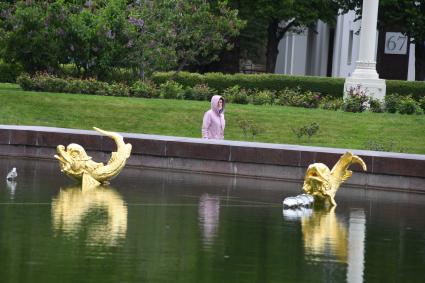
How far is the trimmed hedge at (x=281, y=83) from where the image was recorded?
127 ft

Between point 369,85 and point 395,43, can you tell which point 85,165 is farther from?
point 395,43

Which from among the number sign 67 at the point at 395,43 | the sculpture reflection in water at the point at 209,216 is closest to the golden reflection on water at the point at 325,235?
the sculpture reflection in water at the point at 209,216

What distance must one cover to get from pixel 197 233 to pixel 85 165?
4458 mm

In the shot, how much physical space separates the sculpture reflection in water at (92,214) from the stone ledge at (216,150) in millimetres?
3220

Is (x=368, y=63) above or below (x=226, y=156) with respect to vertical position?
above

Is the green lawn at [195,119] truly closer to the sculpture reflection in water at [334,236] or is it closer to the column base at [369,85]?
the column base at [369,85]

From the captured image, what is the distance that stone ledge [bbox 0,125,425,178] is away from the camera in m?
19.0

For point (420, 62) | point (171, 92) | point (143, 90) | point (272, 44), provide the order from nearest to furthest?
point (143, 90), point (171, 92), point (420, 62), point (272, 44)

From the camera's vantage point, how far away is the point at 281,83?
134 ft

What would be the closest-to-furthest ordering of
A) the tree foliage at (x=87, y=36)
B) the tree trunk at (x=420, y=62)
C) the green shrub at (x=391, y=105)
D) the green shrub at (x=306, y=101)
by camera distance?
the green shrub at (x=391, y=105) → the green shrub at (x=306, y=101) → the tree foliage at (x=87, y=36) → the tree trunk at (x=420, y=62)

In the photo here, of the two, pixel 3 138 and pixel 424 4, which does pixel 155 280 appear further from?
pixel 424 4

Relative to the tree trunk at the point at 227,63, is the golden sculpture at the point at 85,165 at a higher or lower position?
lower

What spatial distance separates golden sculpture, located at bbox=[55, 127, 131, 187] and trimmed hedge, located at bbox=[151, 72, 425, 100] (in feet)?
67.9

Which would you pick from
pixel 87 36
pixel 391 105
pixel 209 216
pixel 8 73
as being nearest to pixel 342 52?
pixel 8 73
